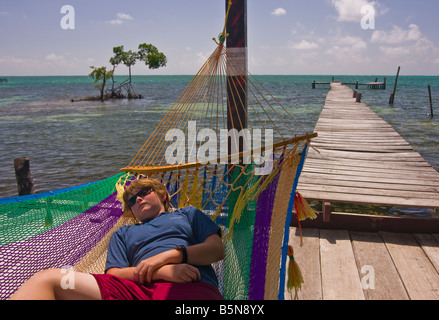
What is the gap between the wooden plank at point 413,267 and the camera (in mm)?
2245

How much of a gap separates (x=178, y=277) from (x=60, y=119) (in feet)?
60.7

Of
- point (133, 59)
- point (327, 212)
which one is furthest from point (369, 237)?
point (133, 59)

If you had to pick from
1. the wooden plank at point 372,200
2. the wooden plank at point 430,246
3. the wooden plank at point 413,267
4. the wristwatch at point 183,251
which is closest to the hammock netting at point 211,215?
the wristwatch at point 183,251

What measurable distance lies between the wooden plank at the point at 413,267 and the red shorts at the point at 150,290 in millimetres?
1414

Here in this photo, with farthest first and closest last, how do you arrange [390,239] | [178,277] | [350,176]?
[350,176] < [390,239] < [178,277]

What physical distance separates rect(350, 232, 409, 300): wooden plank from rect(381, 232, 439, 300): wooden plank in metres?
0.05

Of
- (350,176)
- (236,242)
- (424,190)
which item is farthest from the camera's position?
(350,176)

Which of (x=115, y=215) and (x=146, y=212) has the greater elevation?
(x=146, y=212)

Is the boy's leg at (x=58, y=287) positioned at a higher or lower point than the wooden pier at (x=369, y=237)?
higher

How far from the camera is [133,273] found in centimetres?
167

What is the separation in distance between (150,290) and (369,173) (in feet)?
12.1

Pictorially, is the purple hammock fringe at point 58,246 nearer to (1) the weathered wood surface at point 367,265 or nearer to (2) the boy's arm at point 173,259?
(2) the boy's arm at point 173,259

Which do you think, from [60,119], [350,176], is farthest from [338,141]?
[60,119]
